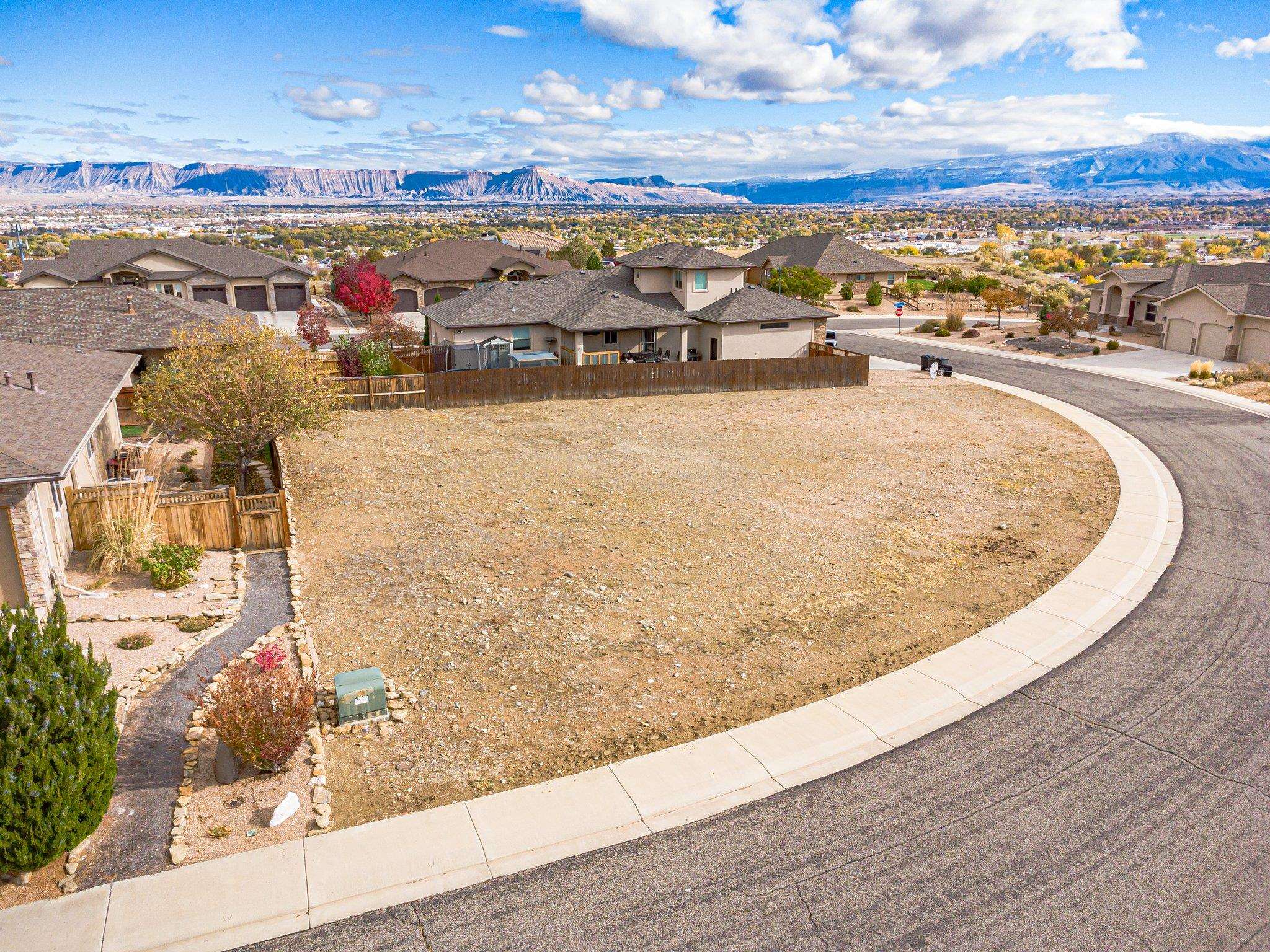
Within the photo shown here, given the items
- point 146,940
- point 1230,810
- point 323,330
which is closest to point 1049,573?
point 1230,810

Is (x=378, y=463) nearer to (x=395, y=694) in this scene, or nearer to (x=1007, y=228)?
(x=395, y=694)

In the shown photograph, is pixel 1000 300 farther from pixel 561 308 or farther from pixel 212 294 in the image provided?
pixel 212 294

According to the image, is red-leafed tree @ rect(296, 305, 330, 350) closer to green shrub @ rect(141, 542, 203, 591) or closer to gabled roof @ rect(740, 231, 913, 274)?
green shrub @ rect(141, 542, 203, 591)

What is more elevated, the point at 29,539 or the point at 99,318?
the point at 99,318

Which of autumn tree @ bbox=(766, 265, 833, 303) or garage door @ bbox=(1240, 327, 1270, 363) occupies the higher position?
autumn tree @ bbox=(766, 265, 833, 303)

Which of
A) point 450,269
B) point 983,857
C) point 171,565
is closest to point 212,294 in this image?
point 450,269

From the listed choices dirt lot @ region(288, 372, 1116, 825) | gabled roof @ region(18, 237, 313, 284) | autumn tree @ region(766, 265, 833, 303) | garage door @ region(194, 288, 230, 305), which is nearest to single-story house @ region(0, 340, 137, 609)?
dirt lot @ region(288, 372, 1116, 825)
